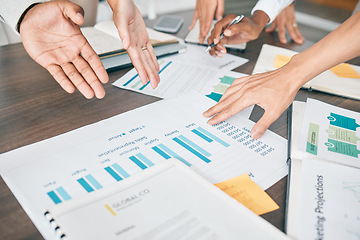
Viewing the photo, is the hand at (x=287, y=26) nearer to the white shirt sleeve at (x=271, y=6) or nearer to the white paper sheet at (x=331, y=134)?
the white shirt sleeve at (x=271, y=6)

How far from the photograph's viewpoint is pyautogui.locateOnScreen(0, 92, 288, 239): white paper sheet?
53 cm

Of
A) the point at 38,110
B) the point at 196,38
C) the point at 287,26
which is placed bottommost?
the point at 38,110

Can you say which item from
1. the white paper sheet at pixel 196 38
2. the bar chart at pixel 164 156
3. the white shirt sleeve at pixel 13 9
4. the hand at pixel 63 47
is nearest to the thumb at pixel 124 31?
the hand at pixel 63 47

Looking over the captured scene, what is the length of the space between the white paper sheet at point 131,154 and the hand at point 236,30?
1.37 feet

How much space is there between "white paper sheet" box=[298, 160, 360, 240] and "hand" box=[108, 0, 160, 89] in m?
0.48

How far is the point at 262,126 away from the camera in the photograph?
2.32 ft

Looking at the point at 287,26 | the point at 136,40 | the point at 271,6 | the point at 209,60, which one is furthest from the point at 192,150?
the point at 287,26

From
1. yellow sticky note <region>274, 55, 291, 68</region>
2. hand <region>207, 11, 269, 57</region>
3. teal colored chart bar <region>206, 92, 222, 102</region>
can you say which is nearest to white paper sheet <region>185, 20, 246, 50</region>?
hand <region>207, 11, 269, 57</region>

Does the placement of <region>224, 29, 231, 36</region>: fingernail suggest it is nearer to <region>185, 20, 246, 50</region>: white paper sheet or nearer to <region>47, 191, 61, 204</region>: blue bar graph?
<region>185, 20, 246, 50</region>: white paper sheet

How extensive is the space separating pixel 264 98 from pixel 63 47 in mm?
596

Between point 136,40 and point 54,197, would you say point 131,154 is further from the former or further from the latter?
point 136,40

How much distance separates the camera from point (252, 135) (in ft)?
2.28

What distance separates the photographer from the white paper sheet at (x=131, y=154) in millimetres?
525

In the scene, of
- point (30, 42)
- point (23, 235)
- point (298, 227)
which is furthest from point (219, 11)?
point (23, 235)
